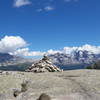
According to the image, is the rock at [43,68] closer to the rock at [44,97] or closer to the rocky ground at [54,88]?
the rocky ground at [54,88]

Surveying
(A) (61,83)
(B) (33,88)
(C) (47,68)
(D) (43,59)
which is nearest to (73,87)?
(A) (61,83)

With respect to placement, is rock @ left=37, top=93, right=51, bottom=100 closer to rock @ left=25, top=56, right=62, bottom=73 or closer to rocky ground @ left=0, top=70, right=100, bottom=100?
rocky ground @ left=0, top=70, right=100, bottom=100

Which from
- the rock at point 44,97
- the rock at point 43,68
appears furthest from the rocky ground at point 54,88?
the rock at point 43,68

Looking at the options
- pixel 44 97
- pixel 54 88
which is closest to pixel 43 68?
pixel 54 88

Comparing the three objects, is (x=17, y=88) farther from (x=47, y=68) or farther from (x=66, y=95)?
(x=47, y=68)


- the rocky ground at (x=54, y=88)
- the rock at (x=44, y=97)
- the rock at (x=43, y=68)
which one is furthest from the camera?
the rock at (x=43, y=68)

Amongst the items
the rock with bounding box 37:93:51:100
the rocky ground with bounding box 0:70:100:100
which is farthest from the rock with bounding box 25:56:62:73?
the rock with bounding box 37:93:51:100

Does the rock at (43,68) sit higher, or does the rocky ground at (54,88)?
the rock at (43,68)

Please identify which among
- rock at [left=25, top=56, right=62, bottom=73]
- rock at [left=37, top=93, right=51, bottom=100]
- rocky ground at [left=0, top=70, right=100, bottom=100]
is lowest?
rock at [left=37, top=93, right=51, bottom=100]

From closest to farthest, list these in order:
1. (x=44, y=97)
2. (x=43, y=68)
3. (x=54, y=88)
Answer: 1. (x=44, y=97)
2. (x=54, y=88)
3. (x=43, y=68)

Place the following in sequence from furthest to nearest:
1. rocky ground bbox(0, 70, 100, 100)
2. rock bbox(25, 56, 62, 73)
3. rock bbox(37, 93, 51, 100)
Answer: rock bbox(25, 56, 62, 73) → rocky ground bbox(0, 70, 100, 100) → rock bbox(37, 93, 51, 100)

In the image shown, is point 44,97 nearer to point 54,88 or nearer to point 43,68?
point 54,88

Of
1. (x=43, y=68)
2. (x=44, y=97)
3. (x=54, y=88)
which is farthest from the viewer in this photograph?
(x=43, y=68)

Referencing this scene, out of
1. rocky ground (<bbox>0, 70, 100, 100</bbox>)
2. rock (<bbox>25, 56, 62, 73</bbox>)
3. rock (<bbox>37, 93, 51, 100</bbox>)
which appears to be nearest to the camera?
rock (<bbox>37, 93, 51, 100</bbox>)
